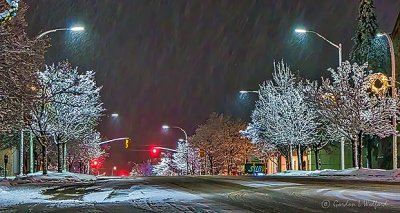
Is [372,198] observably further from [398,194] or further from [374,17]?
[374,17]

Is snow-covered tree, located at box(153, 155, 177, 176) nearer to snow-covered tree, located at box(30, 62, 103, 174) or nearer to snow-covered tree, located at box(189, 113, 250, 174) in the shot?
snow-covered tree, located at box(189, 113, 250, 174)

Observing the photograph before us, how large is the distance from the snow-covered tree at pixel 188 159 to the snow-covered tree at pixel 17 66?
61517 mm

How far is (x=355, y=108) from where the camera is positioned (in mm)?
42875

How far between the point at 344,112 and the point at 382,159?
22.8 m

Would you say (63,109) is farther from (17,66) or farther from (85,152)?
(85,152)

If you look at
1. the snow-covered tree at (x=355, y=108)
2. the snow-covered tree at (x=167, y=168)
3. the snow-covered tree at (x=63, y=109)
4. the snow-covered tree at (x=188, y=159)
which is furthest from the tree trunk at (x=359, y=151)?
the snow-covered tree at (x=167, y=168)

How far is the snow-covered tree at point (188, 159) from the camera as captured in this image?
91.9m

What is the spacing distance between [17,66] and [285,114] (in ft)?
117

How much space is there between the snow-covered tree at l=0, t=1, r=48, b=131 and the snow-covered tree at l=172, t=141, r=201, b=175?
6152cm

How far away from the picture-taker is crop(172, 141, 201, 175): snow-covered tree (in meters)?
91.9

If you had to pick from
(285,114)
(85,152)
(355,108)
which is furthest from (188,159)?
(355,108)

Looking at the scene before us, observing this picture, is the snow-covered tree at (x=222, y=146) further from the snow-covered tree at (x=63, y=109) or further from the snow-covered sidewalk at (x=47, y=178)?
the snow-covered sidewalk at (x=47, y=178)

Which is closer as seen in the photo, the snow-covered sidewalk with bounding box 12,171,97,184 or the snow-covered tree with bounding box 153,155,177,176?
the snow-covered sidewalk with bounding box 12,171,97,184

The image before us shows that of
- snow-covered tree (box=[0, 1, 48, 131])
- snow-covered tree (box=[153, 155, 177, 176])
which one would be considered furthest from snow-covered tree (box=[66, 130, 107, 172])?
snow-covered tree (box=[0, 1, 48, 131])
